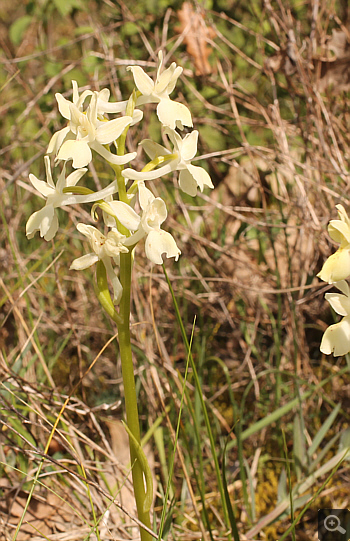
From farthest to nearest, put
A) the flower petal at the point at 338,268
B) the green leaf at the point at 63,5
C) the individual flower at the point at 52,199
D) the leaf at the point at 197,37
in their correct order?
the green leaf at the point at 63,5
the leaf at the point at 197,37
the individual flower at the point at 52,199
the flower petal at the point at 338,268

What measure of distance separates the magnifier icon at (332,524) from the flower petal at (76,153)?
103 centimetres

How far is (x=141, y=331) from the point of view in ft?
5.21

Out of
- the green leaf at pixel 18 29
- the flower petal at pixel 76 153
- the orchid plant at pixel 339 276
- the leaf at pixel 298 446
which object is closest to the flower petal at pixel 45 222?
the flower petal at pixel 76 153

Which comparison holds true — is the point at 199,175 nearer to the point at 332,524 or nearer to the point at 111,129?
the point at 111,129

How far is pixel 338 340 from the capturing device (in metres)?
0.71

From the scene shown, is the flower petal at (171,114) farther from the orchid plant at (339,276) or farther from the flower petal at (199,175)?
the orchid plant at (339,276)

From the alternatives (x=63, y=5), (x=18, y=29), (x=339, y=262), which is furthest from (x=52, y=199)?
(x=18, y=29)

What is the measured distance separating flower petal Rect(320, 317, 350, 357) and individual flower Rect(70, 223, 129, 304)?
1.03 feet

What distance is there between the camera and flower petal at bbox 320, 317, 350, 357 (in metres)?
0.70

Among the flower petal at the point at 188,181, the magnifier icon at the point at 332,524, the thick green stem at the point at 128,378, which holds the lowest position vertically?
the magnifier icon at the point at 332,524

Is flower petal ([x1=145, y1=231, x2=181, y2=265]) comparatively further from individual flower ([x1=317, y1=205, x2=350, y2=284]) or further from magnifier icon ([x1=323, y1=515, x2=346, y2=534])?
magnifier icon ([x1=323, y1=515, x2=346, y2=534])

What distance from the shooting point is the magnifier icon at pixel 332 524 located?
1218 mm

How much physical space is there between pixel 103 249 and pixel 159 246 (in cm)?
9

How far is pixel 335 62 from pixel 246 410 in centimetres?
126
